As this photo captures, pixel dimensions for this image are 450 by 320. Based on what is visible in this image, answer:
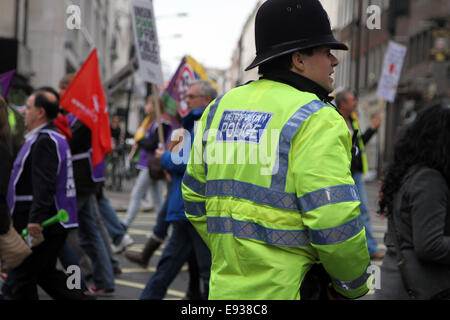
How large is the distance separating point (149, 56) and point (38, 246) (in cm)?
268

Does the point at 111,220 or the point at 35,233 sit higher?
the point at 35,233

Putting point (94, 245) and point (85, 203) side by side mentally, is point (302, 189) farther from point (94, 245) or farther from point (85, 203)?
point (85, 203)

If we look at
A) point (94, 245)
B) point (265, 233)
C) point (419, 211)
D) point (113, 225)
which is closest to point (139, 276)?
point (94, 245)

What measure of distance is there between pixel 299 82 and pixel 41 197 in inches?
121

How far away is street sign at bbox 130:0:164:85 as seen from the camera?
7078 millimetres

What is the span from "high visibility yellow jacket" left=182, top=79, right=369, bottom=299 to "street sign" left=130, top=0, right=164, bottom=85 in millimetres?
4498

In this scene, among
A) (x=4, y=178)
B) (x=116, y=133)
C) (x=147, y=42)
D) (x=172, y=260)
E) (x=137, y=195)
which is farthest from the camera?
(x=116, y=133)

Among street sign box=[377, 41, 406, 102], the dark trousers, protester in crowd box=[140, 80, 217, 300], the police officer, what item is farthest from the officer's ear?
street sign box=[377, 41, 406, 102]

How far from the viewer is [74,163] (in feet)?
23.1

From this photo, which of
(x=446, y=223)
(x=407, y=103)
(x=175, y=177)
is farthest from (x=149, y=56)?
(x=407, y=103)

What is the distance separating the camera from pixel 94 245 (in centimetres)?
693

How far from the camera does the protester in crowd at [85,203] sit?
22.5 ft

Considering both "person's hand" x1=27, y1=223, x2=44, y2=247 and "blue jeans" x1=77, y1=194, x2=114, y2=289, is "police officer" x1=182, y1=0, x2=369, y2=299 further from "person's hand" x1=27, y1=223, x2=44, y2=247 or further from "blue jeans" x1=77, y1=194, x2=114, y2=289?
"blue jeans" x1=77, y1=194, x2=114, y2=289

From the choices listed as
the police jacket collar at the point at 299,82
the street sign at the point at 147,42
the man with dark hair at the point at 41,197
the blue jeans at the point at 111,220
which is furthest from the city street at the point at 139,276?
the street sign at the point at 147,42
